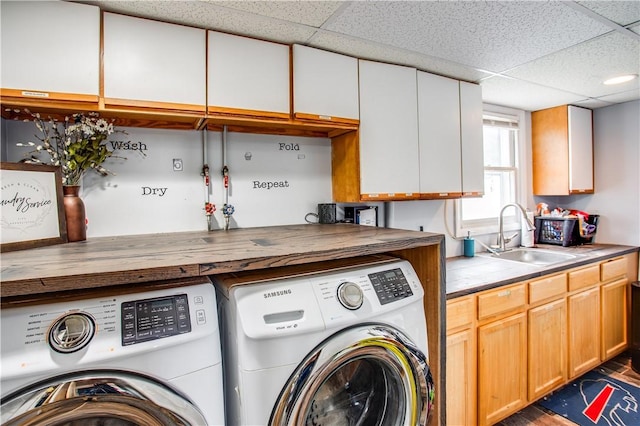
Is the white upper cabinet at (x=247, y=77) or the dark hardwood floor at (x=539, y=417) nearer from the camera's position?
the white upper cabinet at (x=247, y=77)

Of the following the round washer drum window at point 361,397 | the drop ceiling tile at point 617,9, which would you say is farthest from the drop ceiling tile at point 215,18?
the round washer drum window at point 361,397

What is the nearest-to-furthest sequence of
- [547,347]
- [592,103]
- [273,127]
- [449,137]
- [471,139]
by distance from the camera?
[273,127], [547,347], [449,137], [471,139], [592,103]

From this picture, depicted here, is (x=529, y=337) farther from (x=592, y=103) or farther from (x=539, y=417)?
(x=592, y=103)

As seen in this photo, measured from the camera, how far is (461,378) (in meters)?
1.79

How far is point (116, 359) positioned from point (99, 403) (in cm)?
10

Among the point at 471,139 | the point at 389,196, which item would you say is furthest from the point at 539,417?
the point at 471,139

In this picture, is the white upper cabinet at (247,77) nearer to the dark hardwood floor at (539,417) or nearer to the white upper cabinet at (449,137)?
the white upper cabinet at (449,137)

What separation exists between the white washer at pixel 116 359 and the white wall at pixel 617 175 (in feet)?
12.5

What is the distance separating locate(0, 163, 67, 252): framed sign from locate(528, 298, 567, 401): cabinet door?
265cm

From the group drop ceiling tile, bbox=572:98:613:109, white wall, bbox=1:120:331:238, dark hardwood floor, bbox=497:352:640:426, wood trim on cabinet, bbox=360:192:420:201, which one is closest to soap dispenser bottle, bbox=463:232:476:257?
wood trim on cabinet, bbox=360:192:420:201

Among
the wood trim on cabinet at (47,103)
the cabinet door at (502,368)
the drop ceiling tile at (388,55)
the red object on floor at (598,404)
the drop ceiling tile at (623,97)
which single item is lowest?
the red object on floor at (598,404)

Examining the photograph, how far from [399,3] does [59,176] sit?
1.65 meters

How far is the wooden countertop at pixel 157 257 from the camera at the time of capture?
81 cm

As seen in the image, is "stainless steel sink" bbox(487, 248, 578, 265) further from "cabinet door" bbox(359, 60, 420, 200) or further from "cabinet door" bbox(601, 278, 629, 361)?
"cabinet door" bbox(359, 60, 420, 200)
